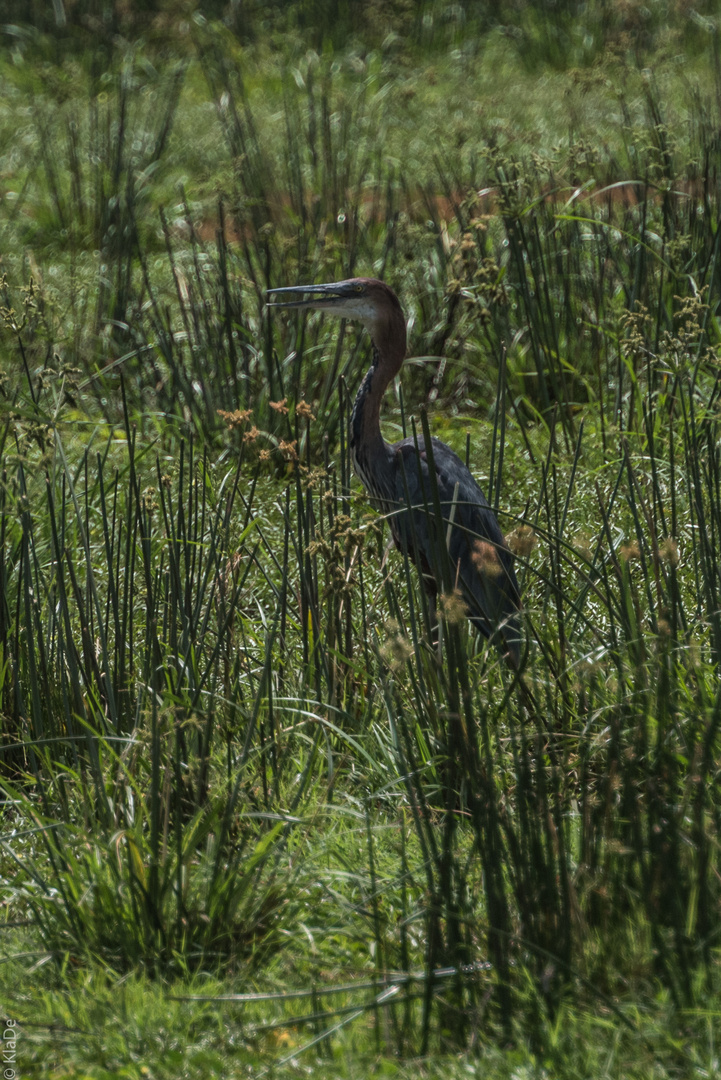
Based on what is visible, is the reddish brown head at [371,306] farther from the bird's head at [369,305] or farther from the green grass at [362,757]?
the green grass at [362,757]

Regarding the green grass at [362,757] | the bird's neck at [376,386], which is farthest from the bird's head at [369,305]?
the green grass at [362,757]

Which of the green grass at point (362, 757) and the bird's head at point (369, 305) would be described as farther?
the bird's head at point (369, 305)

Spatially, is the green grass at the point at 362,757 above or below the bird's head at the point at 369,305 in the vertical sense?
below

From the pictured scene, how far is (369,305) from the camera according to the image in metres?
3.90

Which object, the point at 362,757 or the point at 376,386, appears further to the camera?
the point at 376,386

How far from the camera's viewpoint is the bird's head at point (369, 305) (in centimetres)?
390

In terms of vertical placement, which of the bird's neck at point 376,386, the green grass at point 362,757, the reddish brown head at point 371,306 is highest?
the reddish brown head at point 371,306

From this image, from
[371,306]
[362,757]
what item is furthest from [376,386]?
[362,757]

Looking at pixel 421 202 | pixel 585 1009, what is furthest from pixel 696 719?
pixel 421 202

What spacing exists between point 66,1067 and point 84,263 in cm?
507

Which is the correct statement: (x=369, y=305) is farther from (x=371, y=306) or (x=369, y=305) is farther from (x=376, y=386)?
(x=376, y=386)

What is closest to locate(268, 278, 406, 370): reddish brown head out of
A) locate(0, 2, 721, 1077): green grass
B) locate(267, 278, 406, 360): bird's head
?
locate(267, 278, 406, 360): bird's head

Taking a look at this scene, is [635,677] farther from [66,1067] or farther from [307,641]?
[66,1067]

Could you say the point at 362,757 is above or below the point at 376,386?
below
